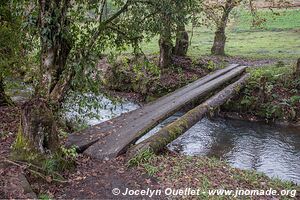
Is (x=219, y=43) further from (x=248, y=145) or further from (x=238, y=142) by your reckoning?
(x=248, y=145)

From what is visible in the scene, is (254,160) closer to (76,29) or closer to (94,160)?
(94,160)

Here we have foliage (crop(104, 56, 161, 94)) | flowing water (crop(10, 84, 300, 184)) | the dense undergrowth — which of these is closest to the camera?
flowing water (crop(10, 84, 300, 184))

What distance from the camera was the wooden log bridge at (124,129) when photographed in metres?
8.92

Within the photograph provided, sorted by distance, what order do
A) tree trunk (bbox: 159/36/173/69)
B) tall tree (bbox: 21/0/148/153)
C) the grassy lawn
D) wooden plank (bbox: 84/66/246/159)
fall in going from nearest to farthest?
wooden plank (bbox: 84/66/246/159)
tall tree (bbox: 21/0/148/153)
tree trunk (bbox: 159/36/173/69)
the grassy lawn

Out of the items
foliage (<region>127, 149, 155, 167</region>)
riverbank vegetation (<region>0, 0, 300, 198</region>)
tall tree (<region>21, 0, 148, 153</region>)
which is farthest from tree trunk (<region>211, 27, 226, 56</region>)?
foliage (<region>127, 149, 155, 167</region>)

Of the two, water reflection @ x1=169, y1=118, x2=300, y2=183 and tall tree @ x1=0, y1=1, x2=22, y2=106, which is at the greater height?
tall tree @ x1=0, y1=1, x2=22, y2=106

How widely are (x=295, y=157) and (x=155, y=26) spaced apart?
6.05m

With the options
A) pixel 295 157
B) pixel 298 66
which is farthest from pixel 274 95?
pixel 295 157

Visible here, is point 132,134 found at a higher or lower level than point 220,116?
higher

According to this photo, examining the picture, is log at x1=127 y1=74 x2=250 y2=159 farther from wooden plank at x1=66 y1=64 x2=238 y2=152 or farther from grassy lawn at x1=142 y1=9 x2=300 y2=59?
grassy lawn at x1=142 y1=9 x2=300 y2=59

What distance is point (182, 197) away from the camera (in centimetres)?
698

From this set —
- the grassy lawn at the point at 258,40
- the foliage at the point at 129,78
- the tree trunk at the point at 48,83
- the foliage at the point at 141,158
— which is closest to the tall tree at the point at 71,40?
the tree trunk at the point at 48,83

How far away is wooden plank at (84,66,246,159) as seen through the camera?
8820 millimetres

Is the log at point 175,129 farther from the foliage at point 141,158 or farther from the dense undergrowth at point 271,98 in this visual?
the dense undergrowth at point 271,98
